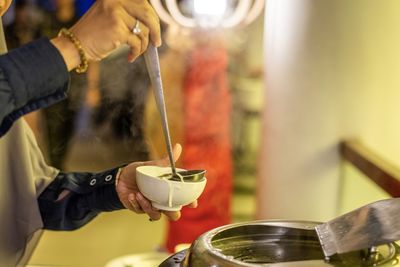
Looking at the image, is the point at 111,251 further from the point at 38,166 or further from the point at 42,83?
the point at 42,83

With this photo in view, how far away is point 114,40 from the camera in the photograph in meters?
0.72

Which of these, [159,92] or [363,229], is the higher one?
[159,92]

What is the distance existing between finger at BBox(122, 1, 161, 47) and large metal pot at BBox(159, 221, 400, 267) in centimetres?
28

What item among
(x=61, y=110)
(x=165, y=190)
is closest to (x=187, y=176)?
(x=165, y=190)

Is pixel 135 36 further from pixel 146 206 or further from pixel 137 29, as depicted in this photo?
pixel 146 206

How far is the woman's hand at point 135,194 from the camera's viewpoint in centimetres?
87

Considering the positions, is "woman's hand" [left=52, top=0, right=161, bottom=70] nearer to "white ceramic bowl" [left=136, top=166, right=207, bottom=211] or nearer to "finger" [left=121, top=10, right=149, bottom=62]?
"finger" [left=121, top=10, right=149, bottom=62]

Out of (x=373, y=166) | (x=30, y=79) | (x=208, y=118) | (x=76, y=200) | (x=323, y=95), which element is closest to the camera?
(x=30, y=79)

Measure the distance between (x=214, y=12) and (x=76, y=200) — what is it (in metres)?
0.98

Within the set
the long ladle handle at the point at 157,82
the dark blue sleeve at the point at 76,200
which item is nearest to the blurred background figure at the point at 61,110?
the dark blue sleeve at the point at 76,200

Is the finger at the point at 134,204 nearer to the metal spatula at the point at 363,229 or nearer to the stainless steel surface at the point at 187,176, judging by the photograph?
the stainless steel surface at the point at 187,176

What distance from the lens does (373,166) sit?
1387mm

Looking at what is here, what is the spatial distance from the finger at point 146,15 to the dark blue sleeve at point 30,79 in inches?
4.8

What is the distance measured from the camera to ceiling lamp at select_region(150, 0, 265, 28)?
1.53 metres
